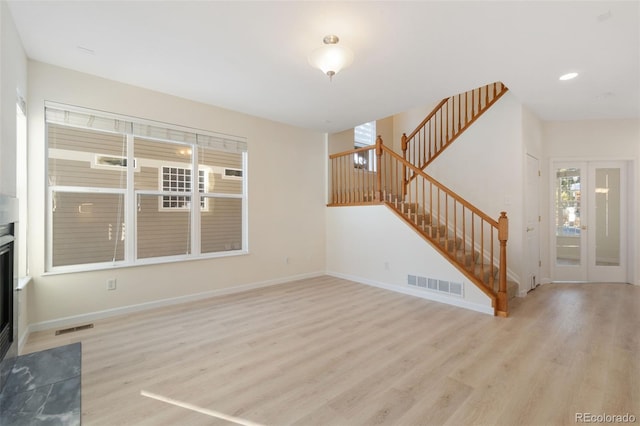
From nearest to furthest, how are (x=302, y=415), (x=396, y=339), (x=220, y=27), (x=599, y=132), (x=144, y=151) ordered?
(x=302, y=415) < (x=220, y=27) < (x=396, y=339) < (x=144, y=151) < (x=599, y=132)

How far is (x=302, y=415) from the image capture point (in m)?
1.78

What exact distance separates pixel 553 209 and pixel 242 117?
18.7 ft

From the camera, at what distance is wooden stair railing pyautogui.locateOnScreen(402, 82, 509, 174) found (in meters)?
4.61

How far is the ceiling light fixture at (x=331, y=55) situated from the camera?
2.45 meters

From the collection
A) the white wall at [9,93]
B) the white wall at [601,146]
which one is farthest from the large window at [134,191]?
the white wall at [601,146]

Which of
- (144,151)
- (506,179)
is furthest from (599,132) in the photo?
(144,151)

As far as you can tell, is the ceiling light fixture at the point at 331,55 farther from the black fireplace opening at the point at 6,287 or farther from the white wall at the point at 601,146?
the white wall at the point at 601,146

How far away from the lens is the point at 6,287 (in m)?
2.15

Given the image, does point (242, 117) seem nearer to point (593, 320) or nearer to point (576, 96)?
point (576, 96)

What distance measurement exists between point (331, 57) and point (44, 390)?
3160mm

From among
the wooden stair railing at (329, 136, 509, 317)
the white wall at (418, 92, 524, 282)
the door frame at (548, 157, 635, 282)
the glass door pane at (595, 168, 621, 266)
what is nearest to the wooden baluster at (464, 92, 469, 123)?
the white wall at (418, 92, 524, 282)

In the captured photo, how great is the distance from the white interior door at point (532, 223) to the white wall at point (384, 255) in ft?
4.81

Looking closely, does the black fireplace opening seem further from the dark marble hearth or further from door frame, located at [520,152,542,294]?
door frame, located at [520,152,542,294]

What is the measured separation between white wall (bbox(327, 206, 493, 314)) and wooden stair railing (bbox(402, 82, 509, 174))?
1.59m
